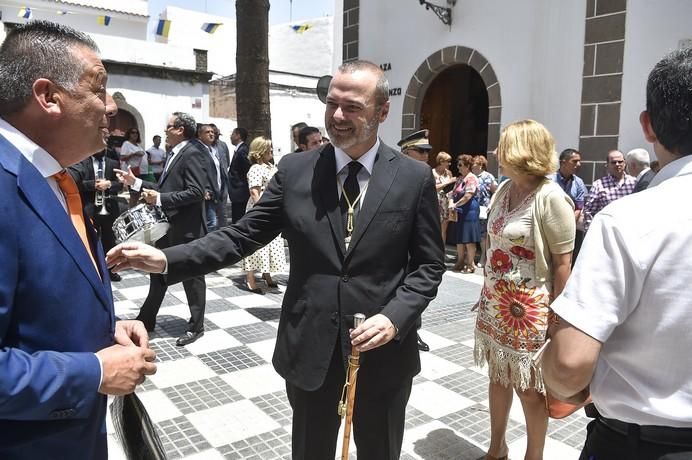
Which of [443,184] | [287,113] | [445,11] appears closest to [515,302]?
[443,184]

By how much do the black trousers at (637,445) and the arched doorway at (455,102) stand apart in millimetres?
7983

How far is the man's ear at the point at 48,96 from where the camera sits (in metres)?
1.34

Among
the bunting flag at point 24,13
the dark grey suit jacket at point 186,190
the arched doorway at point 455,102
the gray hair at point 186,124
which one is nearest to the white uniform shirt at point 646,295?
the dark grey suit jacket at point 186,190

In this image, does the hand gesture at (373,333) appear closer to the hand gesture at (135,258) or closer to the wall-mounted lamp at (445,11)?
the hand gesture at (135,258)

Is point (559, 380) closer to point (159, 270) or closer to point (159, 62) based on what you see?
point (159, 270)

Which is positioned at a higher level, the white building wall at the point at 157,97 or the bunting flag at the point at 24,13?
the bunting flag at the point at 24,13

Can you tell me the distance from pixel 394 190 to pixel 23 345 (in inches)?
52.0

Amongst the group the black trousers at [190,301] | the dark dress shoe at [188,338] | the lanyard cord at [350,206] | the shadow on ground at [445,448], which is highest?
the lanyard cord at [350,206]

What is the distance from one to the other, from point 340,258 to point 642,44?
704 cm

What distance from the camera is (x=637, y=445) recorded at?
1298mm

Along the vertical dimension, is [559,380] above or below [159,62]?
below

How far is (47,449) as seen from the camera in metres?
1.30

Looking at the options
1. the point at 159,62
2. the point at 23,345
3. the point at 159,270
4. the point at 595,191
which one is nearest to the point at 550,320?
the point at 159,270

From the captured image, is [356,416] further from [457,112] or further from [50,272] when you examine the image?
[457,112]
